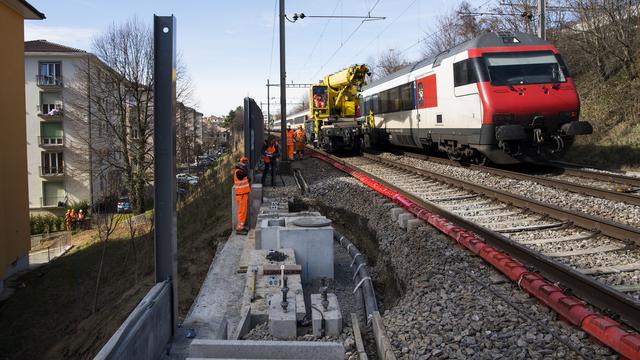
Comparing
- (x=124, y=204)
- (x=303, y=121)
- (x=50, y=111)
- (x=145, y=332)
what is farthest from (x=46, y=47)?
(x=145, y=332)

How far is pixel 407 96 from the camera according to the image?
1684 centimetres

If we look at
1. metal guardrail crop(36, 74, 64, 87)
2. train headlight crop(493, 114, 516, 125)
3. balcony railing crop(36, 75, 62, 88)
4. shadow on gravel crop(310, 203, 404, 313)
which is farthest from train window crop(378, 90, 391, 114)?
metal guardrail crop(36, 74, 64, 87)

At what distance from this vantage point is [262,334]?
443cm

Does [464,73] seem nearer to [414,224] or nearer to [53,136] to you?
[414,224]

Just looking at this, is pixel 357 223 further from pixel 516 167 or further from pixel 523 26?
pixel 523 26

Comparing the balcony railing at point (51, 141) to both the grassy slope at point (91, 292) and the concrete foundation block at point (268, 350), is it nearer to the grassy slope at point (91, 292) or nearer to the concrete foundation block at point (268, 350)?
the grassy slope at point (91, 292)

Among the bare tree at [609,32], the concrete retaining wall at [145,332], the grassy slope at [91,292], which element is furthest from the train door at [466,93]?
the bare tree at [609,32]

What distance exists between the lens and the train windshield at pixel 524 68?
11.7m

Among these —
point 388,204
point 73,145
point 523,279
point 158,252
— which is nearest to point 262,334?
point 158,252

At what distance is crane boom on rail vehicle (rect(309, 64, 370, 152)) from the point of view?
2209 centimetres

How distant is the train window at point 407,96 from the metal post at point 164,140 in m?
13.0

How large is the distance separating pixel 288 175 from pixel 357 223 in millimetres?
7211

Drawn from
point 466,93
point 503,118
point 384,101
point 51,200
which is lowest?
point 51,200

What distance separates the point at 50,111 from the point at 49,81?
248 cm
